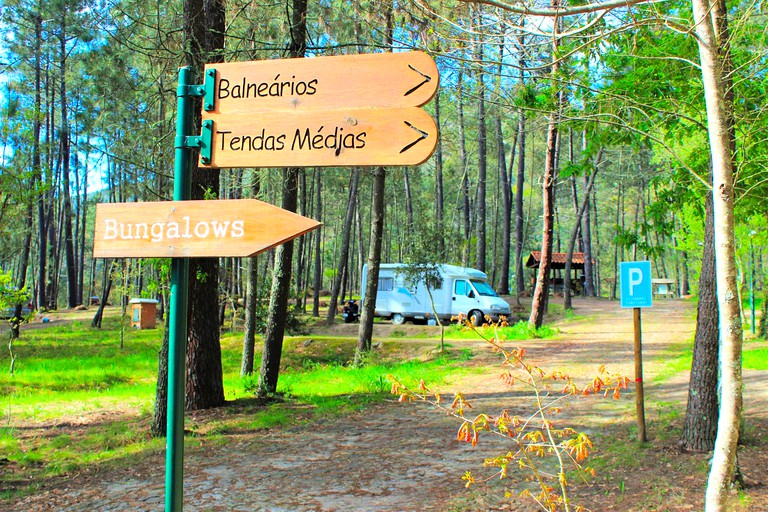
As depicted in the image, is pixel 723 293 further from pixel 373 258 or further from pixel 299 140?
pixel 373 258

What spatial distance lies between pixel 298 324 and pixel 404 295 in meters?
4.52

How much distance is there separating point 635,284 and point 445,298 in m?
15.2

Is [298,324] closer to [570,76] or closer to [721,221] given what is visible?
[570,76]

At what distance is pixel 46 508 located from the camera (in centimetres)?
452

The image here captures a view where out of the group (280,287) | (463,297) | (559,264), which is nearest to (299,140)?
(280,287)

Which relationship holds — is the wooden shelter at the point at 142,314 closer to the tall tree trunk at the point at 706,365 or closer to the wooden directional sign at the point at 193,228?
the tall tree trunk at the point at 706,365

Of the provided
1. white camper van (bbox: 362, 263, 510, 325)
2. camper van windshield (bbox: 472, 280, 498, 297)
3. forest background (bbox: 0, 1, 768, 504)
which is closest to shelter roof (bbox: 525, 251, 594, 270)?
forest background (bbox: 0, 1, 768, 504)

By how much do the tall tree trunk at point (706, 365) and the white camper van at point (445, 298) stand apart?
47.2ft

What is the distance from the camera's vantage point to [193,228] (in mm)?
2352

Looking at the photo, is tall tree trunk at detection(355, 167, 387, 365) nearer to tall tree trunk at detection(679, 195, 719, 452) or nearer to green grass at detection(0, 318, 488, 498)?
green grass at detection(0, 318, 488, 498)

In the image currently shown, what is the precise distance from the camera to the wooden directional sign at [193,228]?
88.3 inches

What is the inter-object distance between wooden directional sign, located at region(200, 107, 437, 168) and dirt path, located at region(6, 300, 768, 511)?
3043mm

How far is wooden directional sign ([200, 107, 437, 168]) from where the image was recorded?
2162 mm

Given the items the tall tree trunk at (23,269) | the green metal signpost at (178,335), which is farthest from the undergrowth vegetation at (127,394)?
the green metal signpost at (178,335)
